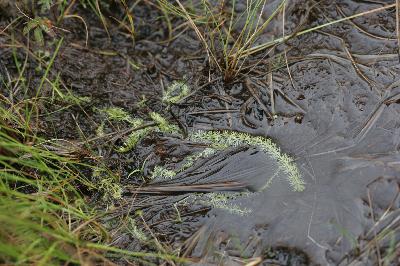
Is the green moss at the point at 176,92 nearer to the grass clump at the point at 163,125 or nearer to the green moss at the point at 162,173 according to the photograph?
the grass clump at the point at 163,125

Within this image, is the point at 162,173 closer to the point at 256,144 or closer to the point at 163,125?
the point at 163,125

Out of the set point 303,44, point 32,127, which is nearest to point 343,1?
point 303,44

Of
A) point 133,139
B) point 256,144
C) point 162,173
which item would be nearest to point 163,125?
point 133,139

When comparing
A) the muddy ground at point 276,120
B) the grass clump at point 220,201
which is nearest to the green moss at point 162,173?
the muddy ground at point 276,120

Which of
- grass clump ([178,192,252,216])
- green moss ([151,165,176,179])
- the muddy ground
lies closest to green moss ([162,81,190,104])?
the muddy ground

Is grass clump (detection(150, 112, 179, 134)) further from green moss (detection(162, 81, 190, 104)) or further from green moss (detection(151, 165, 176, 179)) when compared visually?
green moss (detection(151, 165, 176, 179))

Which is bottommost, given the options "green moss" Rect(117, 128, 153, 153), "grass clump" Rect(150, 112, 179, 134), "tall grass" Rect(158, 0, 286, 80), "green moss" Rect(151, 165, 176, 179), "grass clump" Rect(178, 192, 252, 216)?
"grass clump" Rect(178, 192, 252, 216)
